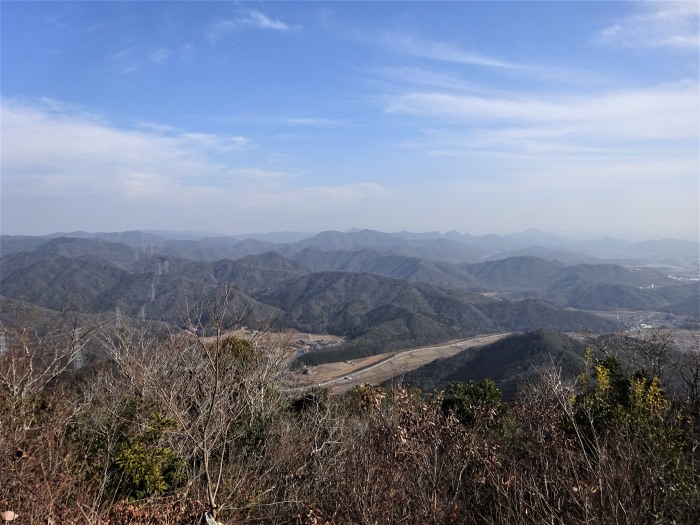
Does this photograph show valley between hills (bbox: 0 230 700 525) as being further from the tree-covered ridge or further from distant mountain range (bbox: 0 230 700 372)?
distant mountain range (bbox: 0 230 700 372)

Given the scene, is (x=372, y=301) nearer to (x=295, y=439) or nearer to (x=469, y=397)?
(x=469, y=397)

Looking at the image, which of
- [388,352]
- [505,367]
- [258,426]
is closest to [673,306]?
[388,352]

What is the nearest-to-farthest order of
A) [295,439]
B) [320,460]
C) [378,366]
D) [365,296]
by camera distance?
[320,460] < [295,439] < [378,366] < [365,296]

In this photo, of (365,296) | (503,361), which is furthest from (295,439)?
(365,296)

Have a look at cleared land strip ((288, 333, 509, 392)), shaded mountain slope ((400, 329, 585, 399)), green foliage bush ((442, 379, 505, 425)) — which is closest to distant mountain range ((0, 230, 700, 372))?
cleared land strip ((288, 333, 509, 392))

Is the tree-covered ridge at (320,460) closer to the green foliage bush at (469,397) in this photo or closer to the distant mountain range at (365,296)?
the green foliage bush at (469,397)

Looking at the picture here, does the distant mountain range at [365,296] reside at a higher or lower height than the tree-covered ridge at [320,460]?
lower

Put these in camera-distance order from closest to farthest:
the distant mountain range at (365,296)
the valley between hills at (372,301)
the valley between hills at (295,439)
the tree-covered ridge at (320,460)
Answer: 1. the tree-covered ridge at (320,460)
2. the valley between hills at (295,439)
3. the valley between hills at (372,301)
4. the distant mountain range at (365,296)

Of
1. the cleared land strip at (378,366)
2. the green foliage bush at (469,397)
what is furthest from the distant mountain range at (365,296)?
the green foliage bush at (469,397)

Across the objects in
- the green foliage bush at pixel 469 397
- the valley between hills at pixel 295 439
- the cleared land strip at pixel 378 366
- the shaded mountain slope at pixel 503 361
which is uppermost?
the valley between hills at pixel 295 439
